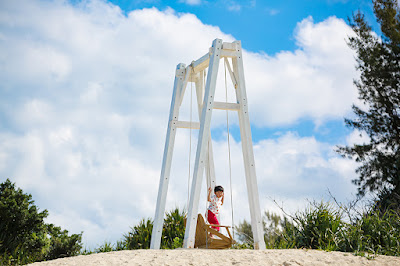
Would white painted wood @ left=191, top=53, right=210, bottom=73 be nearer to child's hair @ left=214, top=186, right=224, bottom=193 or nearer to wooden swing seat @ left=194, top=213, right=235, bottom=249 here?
child's hair @ left=214, top=186, right=224, bottom=193

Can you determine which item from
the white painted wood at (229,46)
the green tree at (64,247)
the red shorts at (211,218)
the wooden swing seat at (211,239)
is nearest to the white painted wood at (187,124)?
the white painted wood at (229,46)

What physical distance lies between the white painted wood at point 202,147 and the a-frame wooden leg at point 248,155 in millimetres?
461

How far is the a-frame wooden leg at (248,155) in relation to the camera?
6.94 meters

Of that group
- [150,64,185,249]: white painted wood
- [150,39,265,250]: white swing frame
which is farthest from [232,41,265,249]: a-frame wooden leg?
[150,64,185,249]: white painted wood

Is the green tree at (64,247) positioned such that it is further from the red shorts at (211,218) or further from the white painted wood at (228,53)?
the white painted wood at (228,53)

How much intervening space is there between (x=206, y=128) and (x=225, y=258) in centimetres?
226

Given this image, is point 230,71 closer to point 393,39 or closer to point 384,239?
point 384,239

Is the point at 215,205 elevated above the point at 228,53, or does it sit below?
below

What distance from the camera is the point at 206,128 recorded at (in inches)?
282

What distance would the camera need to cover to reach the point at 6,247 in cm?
973

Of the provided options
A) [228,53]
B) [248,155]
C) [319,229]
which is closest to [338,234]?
[319,229]

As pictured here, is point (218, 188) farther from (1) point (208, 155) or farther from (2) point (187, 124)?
(2) point (187, 124)

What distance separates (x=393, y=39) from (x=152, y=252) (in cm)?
1493

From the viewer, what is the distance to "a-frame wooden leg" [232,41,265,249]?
6.94 meters
